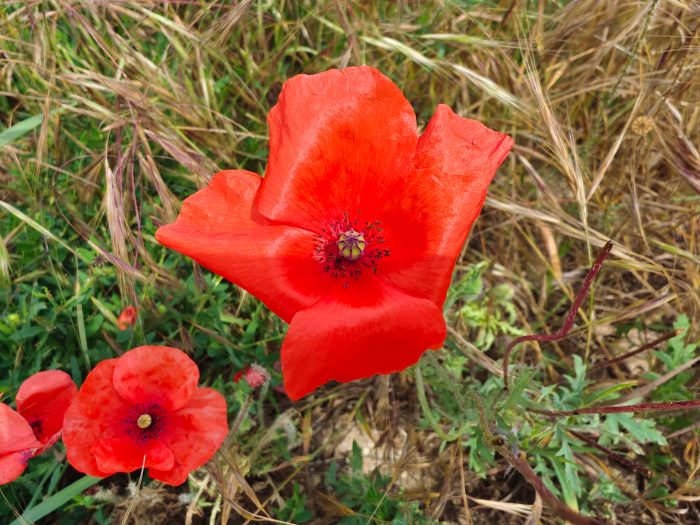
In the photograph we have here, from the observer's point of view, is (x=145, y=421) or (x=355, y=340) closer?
(x=355, y=340)

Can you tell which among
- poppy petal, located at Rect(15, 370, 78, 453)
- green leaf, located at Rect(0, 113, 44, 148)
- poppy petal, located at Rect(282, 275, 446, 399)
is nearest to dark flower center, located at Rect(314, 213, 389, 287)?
poppy petal, located at Rect(282, 275, 446, 399)

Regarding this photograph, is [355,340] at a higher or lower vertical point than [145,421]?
higher

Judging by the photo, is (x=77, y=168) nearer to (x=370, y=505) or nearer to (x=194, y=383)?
(x=194, y=383)

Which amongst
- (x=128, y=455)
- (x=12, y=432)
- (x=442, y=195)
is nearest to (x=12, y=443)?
(x=12, y=432)

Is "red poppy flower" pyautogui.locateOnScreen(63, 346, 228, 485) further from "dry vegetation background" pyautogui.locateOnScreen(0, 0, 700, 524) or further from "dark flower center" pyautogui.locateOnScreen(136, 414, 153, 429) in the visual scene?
"dry vegetation background" pyautogui.locateOnScreen(0, 0, 700, 524)

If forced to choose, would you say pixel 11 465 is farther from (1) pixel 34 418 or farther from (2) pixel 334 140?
(2) pixel 334 140

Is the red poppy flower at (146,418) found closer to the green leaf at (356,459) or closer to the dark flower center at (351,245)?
the dark flower center at (351,245)
